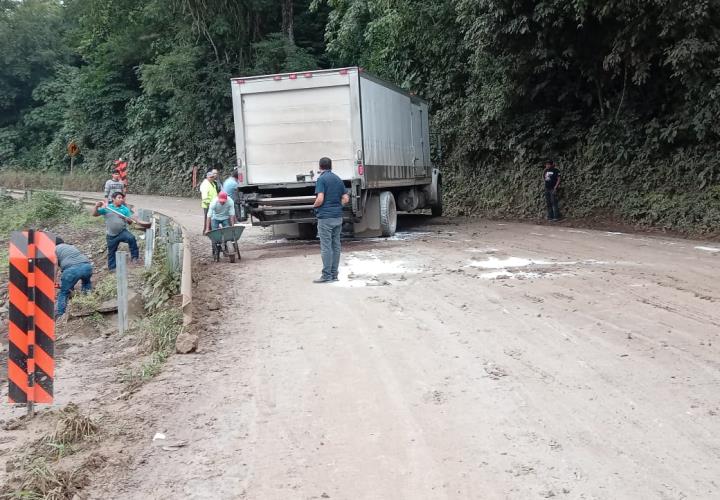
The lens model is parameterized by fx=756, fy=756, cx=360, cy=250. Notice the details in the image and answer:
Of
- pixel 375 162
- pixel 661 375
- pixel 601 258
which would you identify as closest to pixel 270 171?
pixel 375 162

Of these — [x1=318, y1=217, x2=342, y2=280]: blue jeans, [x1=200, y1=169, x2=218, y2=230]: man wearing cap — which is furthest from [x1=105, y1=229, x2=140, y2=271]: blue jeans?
[x1=318, y1=217, x2=342, y2=280]: blue jeans

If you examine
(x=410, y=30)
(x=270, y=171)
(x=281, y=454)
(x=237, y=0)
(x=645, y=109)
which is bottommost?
(x=281, y=454)

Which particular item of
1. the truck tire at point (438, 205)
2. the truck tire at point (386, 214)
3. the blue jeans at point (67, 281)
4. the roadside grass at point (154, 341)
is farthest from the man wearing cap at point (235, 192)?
the truck tire at point (438, 205)

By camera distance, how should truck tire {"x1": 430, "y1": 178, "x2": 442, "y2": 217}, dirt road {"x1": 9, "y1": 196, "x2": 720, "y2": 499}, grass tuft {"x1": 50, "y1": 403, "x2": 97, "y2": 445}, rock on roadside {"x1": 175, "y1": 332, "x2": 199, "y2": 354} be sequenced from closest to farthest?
dirt road {"x1": 9, "y1": 196, "x2": 720, "y2": 499}, grass tuft {"x1": 50, "y1": 403, "x2": 97, "y2": 445}, rock on roadside {"x1": 175, "y1": 332, "x2": 199, "y2": 354}, truck tire {"x1": 430, "y1": 178, "x2": 442, "y2": 217}

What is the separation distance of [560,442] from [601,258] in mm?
8312

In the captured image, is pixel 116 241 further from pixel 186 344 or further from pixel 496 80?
pixel 496 80

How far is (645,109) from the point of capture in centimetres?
2064

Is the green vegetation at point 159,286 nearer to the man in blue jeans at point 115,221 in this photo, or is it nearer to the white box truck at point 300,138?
the man in blue jeans at point 115,221

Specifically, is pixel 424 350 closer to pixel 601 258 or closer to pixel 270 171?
pixel 601 258

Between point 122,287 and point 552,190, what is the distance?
13716 millimetres

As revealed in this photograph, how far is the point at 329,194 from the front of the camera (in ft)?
37.3

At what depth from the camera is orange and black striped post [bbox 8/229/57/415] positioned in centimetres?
641

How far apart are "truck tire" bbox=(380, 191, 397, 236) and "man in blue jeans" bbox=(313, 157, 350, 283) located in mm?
4968

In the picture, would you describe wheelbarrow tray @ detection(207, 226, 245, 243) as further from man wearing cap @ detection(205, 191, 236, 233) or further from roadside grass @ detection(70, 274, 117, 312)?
roadside grass @ detection(70, 274, 117, 312)
